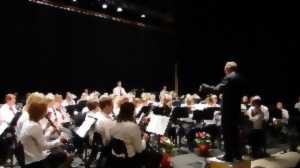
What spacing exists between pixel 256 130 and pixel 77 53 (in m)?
10.7

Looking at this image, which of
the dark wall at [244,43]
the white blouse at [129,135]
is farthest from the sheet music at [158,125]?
the dark wall at [244,43]

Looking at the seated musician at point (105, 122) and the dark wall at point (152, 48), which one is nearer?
the seated musician at point (105, 122)

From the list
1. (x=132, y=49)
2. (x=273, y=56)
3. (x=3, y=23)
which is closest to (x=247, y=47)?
(x=273, y=56)

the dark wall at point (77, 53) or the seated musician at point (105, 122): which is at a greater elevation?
the dark wall at point (77, 53)

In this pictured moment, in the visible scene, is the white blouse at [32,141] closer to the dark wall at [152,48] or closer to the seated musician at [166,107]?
the seated musician at [166,107]

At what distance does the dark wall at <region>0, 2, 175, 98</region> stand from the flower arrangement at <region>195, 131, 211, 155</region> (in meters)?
8.42

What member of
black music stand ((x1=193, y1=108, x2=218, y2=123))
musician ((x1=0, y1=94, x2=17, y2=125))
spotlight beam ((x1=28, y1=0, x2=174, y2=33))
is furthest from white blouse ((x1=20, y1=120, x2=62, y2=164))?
spotlight beam ((x1=28, y1=0, x2=174, y2=33))

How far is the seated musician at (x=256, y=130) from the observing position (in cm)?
847

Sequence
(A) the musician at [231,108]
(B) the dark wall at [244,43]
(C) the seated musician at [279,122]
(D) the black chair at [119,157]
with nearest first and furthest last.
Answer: (D) the black chair at [119,157] < (A) the musician at [231,108] < (C) the seated musician at [279,122] < (B) the dark wall at [244,43]

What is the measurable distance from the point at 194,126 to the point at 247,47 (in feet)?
30.9

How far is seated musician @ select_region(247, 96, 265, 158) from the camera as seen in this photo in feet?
27.8

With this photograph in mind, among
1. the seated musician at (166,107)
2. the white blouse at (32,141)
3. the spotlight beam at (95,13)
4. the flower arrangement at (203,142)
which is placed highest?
the spotlight beam at (95,13)

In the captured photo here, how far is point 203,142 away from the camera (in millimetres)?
9164

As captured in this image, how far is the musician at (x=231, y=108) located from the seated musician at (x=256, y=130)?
→ 7.99ft
